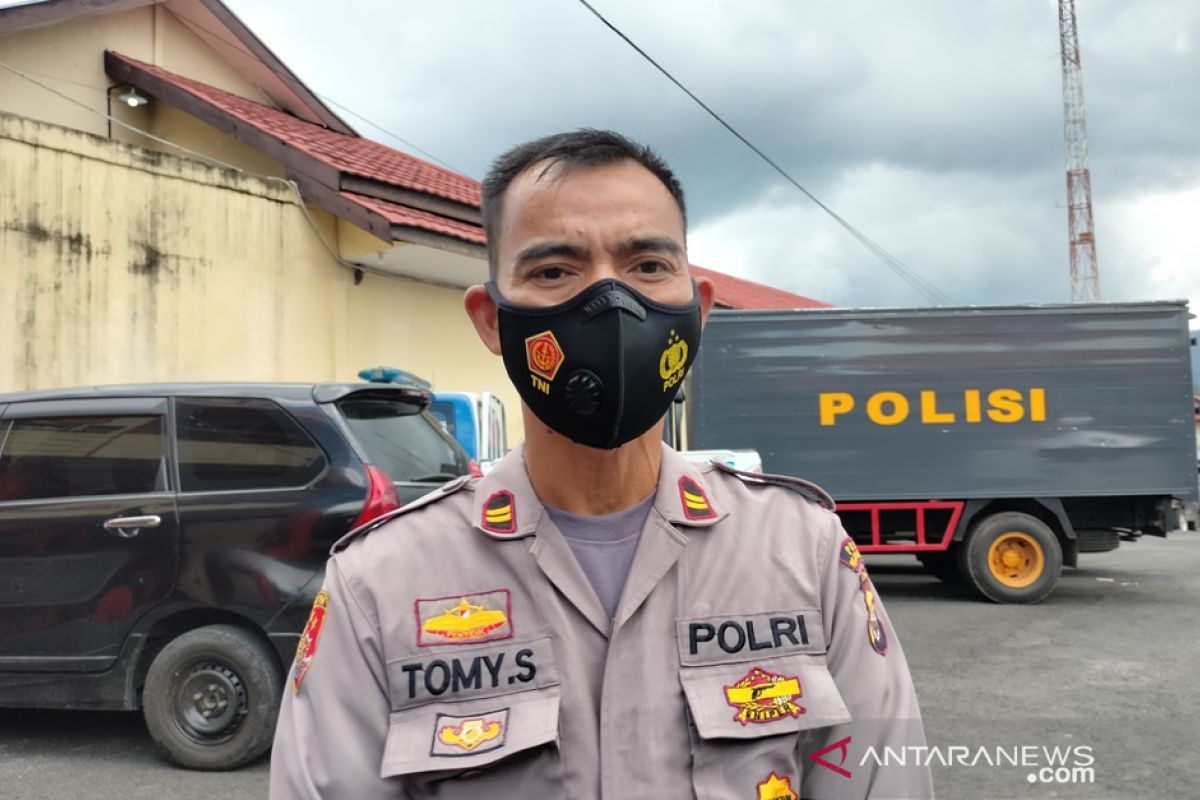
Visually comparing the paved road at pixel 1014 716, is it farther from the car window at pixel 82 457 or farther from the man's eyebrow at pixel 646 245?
the man's eyebrow at pixel 646 245

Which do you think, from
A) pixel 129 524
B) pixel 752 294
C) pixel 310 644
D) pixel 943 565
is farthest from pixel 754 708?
pixel 752 294

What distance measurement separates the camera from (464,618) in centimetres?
152

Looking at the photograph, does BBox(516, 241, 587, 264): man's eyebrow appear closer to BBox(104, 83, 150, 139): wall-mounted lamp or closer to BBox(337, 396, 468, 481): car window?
BBox(337, 396, 468, 481): car window

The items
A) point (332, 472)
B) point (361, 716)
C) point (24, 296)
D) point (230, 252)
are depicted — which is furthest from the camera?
point (230, 252)

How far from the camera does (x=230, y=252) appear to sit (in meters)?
9.71

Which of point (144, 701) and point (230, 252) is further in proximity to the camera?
point (230, 252)

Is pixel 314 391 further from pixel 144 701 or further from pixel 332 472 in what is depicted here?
pixel 144 701

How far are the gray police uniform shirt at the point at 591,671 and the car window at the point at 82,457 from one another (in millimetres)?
3775

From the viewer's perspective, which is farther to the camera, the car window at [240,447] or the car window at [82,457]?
the car window at [82,457]

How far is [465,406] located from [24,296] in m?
3.61

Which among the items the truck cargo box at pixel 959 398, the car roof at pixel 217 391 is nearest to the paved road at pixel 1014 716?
the truck cargo box at pixel 959 398

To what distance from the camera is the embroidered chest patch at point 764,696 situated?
4.86 feet

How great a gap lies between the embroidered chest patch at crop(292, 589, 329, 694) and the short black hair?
60 cm

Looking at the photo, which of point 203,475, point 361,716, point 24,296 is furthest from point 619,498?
point 24,296
